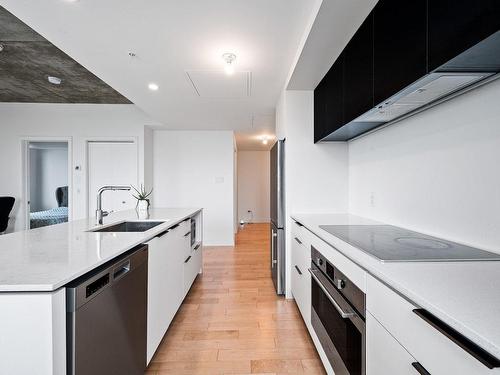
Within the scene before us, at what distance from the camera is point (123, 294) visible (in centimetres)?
117

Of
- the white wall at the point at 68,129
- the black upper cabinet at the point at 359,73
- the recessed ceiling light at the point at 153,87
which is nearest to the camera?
the black upper cabinet at the point at 359,73

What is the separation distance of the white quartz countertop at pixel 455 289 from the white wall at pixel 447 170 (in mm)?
318

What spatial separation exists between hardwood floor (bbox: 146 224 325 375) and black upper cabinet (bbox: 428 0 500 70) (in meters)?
1.80

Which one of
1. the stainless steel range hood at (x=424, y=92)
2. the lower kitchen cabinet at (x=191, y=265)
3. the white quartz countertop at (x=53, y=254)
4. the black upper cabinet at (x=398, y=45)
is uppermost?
the black upper cabinet at (x=398, y=45)

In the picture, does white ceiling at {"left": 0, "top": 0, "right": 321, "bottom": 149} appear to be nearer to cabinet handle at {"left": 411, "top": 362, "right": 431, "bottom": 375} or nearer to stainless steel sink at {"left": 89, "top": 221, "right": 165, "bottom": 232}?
stainless steel sink at {"left": 89, "top": 221, "right": 165, "bottom": 232}

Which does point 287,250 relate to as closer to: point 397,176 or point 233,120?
point 397,176

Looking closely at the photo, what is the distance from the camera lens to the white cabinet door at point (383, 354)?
73cm

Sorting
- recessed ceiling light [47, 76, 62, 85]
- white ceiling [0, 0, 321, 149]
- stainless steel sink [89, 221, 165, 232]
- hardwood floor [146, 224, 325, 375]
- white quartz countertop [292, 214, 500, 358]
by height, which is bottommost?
hardwood floor [146, 224, 325, 375]

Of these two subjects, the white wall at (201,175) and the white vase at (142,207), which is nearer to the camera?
the white vase at (142,207)

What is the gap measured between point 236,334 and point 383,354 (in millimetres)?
1416

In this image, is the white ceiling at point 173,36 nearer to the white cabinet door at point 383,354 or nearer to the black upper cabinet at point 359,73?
the black upper cabinet at point 359,73

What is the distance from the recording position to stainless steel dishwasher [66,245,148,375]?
2.80 ft

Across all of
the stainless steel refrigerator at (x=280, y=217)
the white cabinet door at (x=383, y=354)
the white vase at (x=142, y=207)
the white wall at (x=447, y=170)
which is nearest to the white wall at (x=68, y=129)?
the white vase at (x=142, y=207)

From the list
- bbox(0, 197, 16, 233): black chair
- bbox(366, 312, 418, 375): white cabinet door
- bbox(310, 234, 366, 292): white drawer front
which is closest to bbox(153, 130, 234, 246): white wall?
bbox(0, 197, 16, 233): black chair
